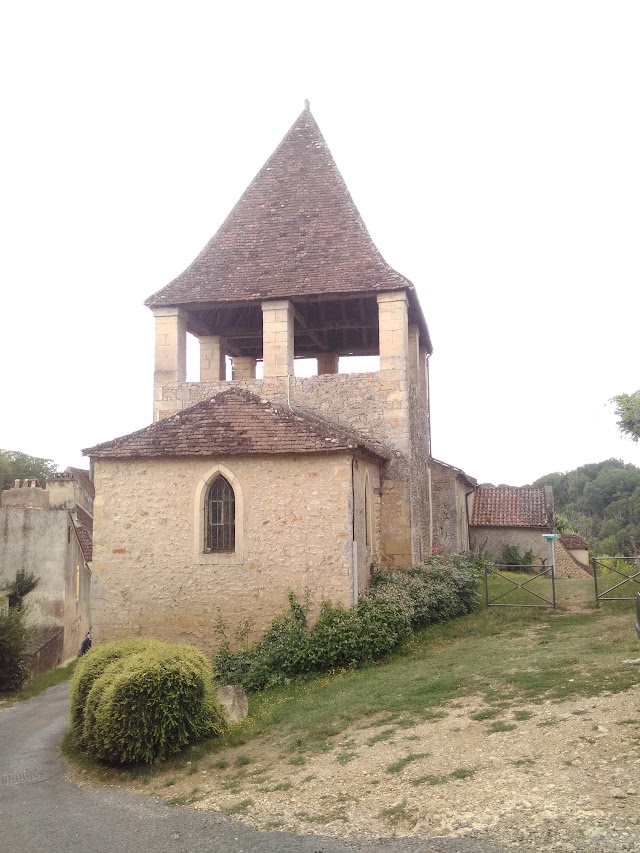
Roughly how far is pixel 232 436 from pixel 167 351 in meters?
4.44

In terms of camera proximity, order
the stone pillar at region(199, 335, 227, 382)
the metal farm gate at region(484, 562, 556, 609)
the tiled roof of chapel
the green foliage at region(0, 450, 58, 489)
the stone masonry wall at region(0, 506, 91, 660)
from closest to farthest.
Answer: the metal farm gate at region(484, 562, 556, 609) < the tiled roof of chapel < the stone pillar at region(199, 335, 227, 382) < the stone masonry wall at region(0, 506, 91, 660) < the green foliage at region(0, 450, 58, 489)

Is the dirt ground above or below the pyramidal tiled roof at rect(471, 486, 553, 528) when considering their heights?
below

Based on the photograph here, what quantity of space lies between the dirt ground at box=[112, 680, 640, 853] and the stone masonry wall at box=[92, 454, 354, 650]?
4473mm

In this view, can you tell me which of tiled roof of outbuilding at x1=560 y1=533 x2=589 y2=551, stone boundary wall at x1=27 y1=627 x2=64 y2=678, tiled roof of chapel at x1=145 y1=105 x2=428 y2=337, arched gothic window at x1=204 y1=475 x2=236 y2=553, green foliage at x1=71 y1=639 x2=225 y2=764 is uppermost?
tiled roof of chapel at x1=145 y1=105 x2=428 y2=337

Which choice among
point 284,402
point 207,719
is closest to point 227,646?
point 207,719

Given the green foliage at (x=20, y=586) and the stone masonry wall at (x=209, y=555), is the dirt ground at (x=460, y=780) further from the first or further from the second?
the green foliage at (x=20, y=586)

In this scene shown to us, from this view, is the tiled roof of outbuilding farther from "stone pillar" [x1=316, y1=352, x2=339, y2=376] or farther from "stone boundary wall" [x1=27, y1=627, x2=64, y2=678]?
"stone boundary wall" [x1=27, y1=627, x2=64, y2=678]

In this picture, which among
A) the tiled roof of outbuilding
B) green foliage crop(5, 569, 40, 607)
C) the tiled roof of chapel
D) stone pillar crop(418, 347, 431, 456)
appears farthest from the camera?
the tiled roof of outbuilding

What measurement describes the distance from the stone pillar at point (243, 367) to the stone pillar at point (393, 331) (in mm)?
5311

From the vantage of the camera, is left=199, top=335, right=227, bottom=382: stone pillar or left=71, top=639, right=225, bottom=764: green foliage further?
left=199, top=335, right=227, bottom=382: stone pillar

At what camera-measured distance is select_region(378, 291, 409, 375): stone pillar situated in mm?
17141

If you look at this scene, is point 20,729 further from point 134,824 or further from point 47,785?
point 134,824

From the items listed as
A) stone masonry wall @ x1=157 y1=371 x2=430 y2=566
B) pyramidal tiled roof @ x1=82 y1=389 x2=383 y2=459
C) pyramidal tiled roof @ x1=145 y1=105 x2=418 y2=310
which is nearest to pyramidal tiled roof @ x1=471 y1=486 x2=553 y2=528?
stone masonry wall @ x1=157 y1=371 x2=430 y2=566

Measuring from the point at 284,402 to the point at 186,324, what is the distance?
3.28 m
